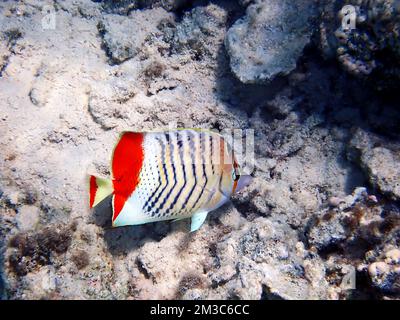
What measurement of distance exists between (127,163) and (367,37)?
7.85 ft

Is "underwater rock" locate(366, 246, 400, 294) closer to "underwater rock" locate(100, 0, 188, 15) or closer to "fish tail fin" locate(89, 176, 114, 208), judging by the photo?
"fish tail fin" locate(89, 176, 114, 208)

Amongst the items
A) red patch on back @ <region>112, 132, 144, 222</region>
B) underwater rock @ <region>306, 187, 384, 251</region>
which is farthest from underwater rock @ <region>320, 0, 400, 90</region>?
red patch on back @ <region>112, 132, 144, 222</region>

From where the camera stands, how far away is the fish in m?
2.01

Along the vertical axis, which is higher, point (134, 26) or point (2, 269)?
point (134, 26)

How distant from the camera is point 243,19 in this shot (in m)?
3.56

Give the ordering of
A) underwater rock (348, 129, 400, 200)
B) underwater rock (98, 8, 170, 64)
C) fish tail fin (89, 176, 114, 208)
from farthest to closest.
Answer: underwater rock (98, 8, 170, 64) < underwater rock (348, 129, 400, 200) < fish tail fin (89, 176, 114, 208)

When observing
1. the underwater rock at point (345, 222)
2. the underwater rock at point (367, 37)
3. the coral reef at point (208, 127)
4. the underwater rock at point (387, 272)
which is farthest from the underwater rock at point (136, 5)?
the underwater rock at point (387, 272)

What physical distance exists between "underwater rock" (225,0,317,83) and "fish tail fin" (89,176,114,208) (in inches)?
76.2

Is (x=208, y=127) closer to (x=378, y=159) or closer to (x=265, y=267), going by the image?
(x=265, y=267)

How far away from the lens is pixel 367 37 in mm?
2820

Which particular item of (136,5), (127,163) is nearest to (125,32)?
(136,5)

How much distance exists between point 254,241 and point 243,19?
2.45 m
